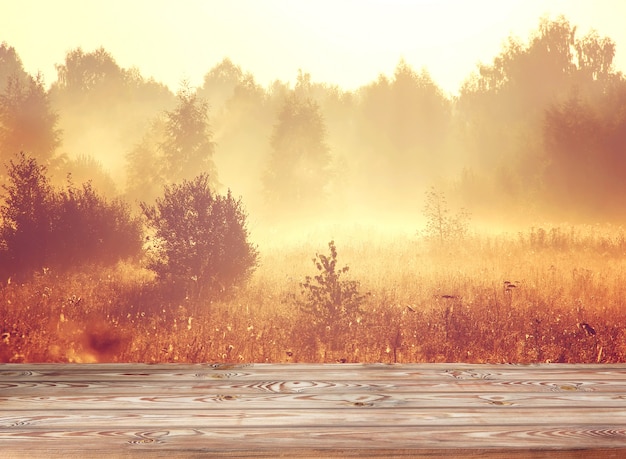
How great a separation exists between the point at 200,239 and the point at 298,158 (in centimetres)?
92

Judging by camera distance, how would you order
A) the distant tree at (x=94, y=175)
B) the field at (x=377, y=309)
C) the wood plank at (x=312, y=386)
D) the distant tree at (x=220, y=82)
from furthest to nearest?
the distant tree at (x=220, y=82), the distant tree at (x=94, y=175), the field at (x=377, y=309), the wood plank at (x=312, y=386)

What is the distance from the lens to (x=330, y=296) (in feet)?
15.6

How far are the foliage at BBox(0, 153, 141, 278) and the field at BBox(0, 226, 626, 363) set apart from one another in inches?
5.1

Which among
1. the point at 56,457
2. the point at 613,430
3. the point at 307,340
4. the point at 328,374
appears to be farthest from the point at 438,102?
Answer: the point at 56,457

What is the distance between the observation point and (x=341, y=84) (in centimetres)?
498

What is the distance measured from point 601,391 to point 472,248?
2.90 meters

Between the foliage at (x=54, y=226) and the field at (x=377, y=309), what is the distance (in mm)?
130

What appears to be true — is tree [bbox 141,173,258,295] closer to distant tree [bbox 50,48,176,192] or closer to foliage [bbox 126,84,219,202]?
foliage [bbox 126,84,219,202]

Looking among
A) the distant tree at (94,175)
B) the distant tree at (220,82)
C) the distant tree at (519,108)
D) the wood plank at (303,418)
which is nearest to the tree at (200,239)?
the distant tree at (94,175)

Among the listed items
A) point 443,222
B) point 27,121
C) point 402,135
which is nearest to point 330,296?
point 443,222

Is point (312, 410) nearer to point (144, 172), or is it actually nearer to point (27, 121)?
point (144, 172)

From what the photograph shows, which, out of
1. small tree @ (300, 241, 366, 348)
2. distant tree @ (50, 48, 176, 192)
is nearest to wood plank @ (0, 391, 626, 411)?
small tree @ (300, 241, 366, 348)

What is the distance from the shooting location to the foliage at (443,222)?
4.85 meters

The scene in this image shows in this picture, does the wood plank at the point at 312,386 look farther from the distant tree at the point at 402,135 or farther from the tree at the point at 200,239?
the distant tree at the point at 402,135
